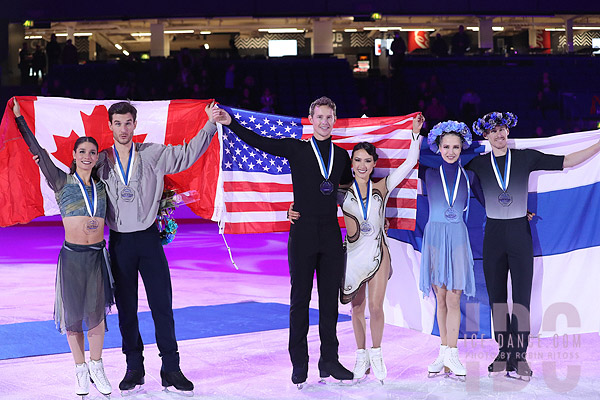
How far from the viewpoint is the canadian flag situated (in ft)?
17.6

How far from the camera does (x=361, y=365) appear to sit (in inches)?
197

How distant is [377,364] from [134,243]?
6.01 feet

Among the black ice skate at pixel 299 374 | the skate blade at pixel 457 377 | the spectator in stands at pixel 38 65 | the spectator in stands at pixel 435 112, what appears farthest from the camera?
the spectator in stands at pixel 38 65

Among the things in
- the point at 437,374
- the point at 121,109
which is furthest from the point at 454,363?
the point at 121,109

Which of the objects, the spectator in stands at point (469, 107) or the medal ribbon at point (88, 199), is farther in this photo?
the spectator in stands at point (469, 107)

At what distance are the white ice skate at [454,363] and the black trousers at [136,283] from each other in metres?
1.85

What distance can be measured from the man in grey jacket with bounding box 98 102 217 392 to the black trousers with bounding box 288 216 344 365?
2.64 ft

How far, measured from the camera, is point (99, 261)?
471 centimetres

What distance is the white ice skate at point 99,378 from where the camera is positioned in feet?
15.3

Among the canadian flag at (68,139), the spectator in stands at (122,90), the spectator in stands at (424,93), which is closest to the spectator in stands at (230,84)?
the spectator in stands at (122,90)

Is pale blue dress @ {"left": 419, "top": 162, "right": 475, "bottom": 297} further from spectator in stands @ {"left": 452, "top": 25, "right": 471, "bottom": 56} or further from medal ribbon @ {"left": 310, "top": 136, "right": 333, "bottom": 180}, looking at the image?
spectator in stands @ {"left": 452, "top": 25, "right": 471, "bottom": 56}

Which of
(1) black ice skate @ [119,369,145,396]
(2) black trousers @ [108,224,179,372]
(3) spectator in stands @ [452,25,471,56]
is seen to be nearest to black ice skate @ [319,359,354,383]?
(2) black trousers @ [108,224,179,372]

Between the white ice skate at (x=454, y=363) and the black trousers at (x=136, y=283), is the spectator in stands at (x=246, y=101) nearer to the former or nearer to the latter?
the black trousers at (x=136, y=283)

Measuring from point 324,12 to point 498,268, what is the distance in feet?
70.9
